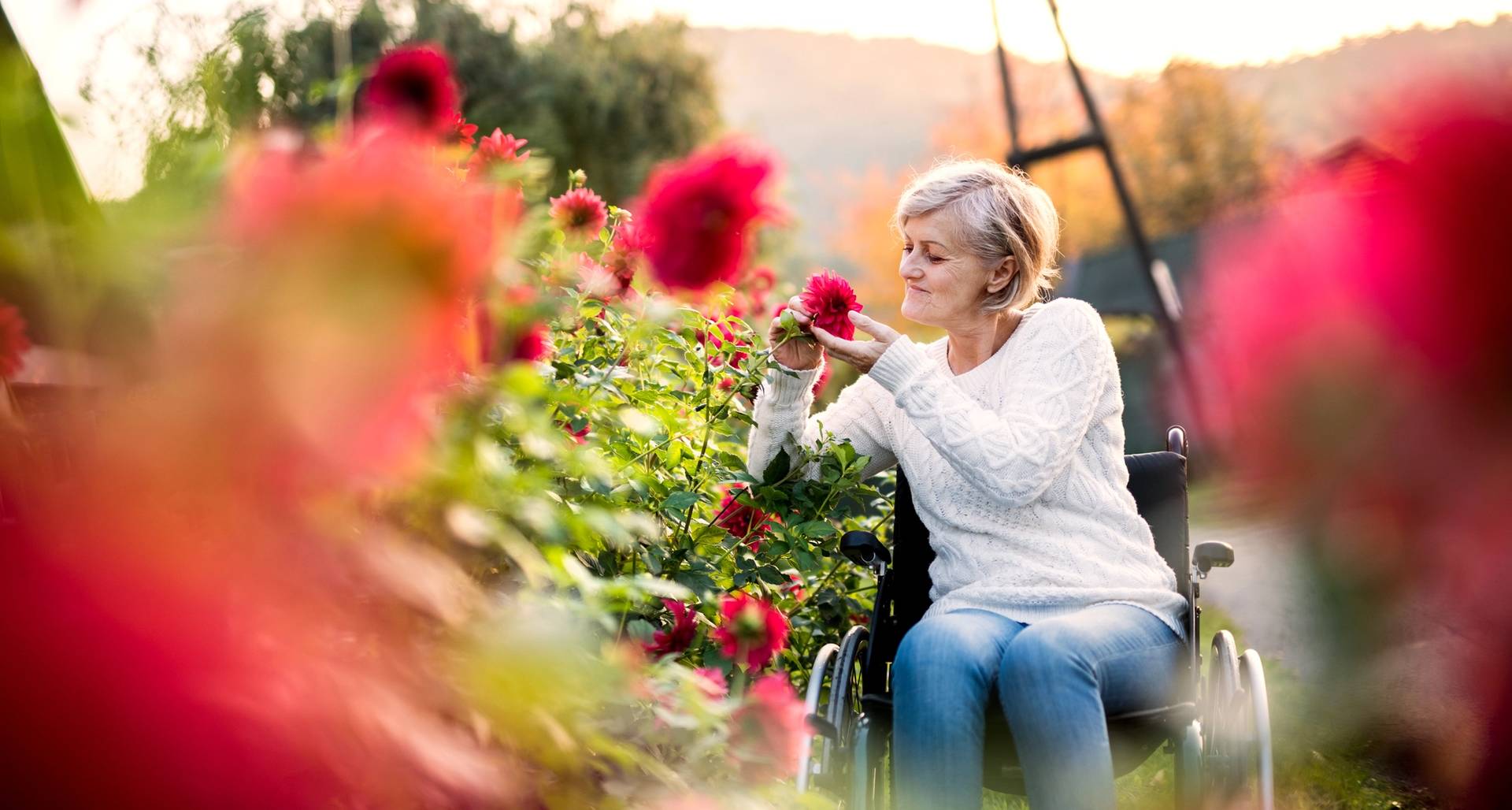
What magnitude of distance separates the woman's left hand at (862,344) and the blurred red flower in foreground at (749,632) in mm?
470

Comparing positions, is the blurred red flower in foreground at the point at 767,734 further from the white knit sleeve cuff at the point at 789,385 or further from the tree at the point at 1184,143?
the tree at the point at 1184,143

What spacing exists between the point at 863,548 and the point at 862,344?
0.32 m

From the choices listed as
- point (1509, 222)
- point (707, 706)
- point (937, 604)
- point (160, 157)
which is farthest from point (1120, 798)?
point (160, 157)

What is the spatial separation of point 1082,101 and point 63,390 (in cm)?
773

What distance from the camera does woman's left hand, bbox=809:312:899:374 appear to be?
1.75 meters

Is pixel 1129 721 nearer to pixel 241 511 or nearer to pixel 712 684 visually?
pixel 712 684

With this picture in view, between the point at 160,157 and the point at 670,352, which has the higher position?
the point at 160,157

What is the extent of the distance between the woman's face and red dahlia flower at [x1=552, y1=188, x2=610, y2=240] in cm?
52

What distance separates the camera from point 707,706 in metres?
0.80

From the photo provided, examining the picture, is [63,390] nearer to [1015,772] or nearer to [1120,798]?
[1015,772]

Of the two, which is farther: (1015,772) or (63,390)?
(1015,772)

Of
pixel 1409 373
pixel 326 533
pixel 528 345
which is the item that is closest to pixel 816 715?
pixel 528 345

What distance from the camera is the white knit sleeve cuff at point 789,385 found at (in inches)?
73.3

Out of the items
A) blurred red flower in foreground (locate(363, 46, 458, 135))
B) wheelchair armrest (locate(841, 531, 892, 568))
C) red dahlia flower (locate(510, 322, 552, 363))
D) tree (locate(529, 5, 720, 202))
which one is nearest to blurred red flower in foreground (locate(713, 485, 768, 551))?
wheelchair armrest (locate(841, 531, 892, 568))
